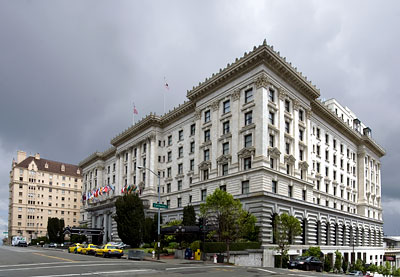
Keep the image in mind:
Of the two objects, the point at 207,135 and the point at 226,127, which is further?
the point at 207,135

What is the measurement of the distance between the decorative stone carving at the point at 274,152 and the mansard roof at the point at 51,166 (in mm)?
123703

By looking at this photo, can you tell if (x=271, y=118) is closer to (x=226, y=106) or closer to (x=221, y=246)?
(x=226, y=106)

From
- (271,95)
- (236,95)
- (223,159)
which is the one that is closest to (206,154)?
(223,159)

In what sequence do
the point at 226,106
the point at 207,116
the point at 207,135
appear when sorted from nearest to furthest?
the point at 226,106 < the point at 207,135 < the point at 207,116

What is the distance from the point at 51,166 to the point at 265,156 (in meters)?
128

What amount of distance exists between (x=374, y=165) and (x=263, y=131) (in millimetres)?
48199

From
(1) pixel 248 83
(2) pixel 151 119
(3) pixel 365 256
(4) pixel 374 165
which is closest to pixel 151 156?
(2) pixel 151 119

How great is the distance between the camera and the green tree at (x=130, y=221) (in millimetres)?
55812

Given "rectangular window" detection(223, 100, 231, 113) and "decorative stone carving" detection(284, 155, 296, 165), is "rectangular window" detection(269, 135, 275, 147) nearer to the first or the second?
"decorative stone carving" detection(284, 155, 296, 165)

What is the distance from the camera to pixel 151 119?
72125mm

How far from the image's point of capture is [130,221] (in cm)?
5597

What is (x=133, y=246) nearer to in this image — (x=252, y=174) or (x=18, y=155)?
(x=252, y=174)

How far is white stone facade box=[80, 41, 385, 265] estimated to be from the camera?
161 ft

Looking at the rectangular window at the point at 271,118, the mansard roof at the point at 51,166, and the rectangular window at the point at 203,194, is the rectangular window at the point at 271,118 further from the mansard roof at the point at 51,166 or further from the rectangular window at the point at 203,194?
the mansard roof at the point at 51,166
